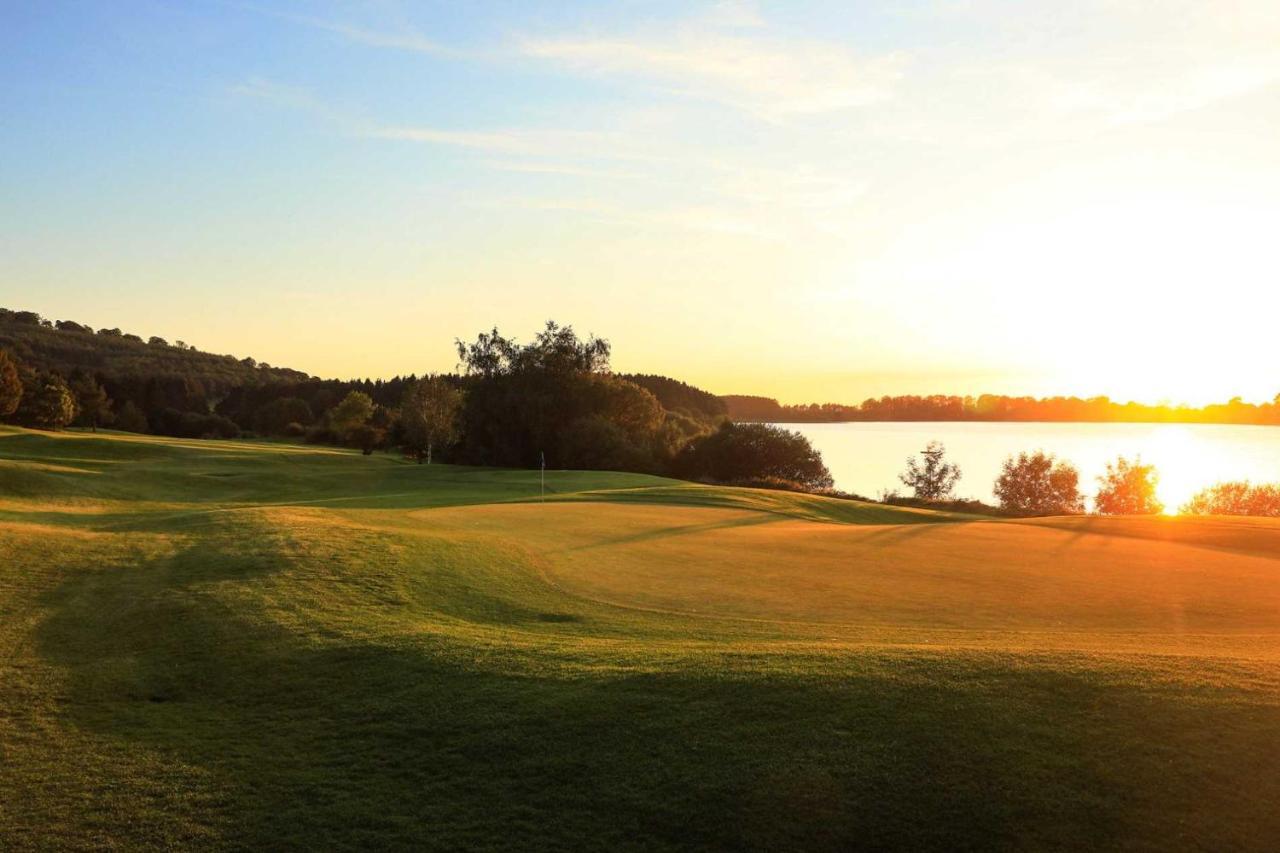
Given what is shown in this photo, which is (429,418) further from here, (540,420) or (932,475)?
(932,475)

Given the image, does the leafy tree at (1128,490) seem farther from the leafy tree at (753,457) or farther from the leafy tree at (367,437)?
the leafy tree at (367,437)

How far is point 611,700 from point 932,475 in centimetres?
8698

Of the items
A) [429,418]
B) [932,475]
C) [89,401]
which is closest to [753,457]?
[932,475]

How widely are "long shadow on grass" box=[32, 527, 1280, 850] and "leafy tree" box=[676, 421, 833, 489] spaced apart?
60.6m

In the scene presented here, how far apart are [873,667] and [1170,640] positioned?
17.8ft

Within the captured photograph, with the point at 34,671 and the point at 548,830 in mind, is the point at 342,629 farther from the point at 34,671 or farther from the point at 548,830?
the point at 548,830

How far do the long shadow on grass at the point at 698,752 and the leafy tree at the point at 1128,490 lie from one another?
298ft

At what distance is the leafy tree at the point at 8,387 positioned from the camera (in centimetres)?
7244

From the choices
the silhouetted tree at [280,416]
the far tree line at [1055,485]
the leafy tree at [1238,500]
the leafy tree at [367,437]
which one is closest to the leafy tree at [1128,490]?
the far tree line at [1055,485]

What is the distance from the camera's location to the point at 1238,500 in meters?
82.8

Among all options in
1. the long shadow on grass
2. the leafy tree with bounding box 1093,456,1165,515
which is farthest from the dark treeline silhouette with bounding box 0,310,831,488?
the long shadow on grass

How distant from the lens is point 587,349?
245ft

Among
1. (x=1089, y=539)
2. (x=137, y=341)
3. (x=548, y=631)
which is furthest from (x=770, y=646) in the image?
(x=137, y=341)

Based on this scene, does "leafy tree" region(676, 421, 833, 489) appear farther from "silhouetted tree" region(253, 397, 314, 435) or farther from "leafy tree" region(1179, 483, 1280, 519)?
"silhouetted tree" region(253, 397, 314, 435)
